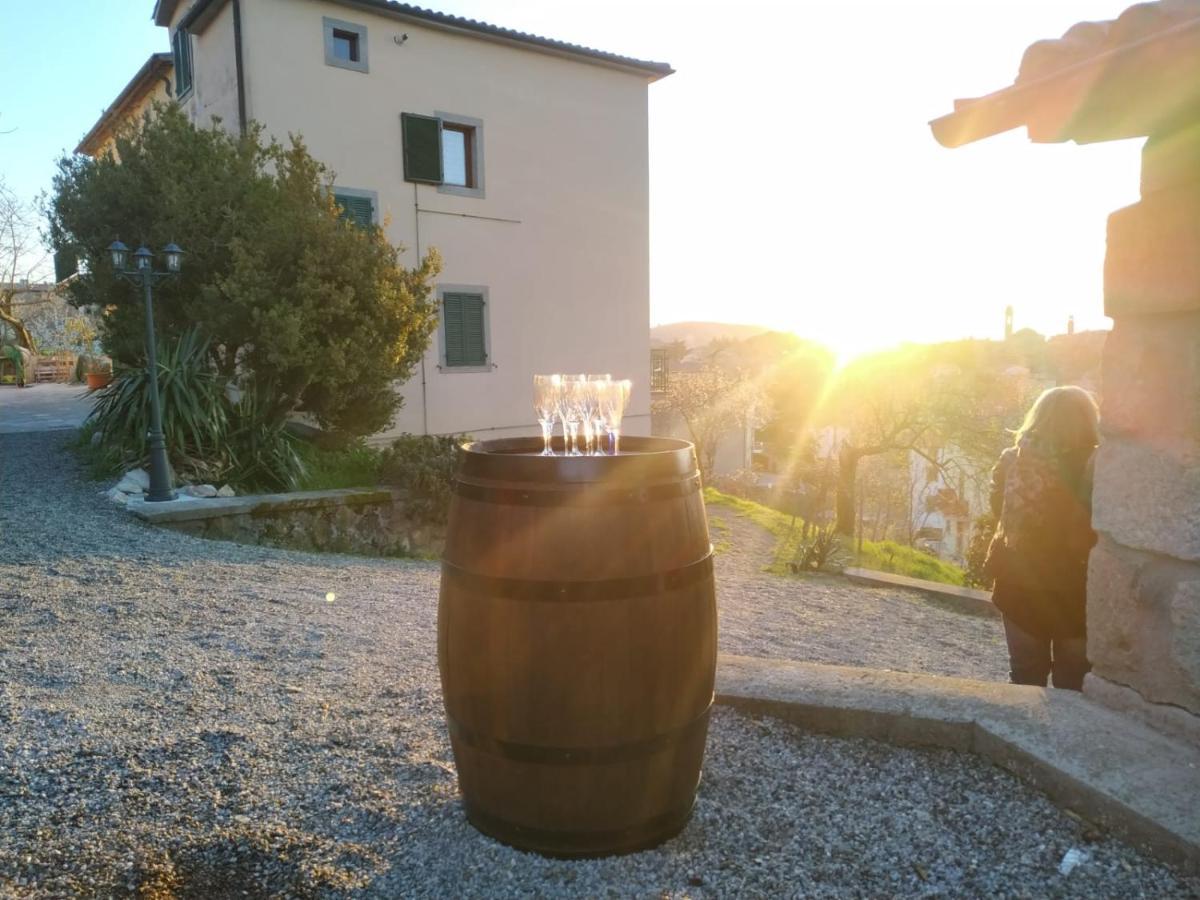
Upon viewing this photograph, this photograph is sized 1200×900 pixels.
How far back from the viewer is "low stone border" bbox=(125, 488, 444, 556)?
739 cm

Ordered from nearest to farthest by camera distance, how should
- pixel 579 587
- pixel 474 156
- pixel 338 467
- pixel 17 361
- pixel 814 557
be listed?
pixel 579 587 < pixel 338 467 < pixel 814 557 < pixel 474 156 < pixel 17 361

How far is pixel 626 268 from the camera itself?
16.8 metres

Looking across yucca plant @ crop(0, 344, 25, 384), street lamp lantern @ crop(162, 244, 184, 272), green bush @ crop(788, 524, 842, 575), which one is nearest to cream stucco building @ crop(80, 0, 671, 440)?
street lamp lantern @ crop(162, 244, 184, 272)

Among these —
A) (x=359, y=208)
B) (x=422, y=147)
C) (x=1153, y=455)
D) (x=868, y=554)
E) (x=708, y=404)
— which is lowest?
(x=868, y=554)

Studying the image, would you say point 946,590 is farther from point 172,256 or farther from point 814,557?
point 172,256

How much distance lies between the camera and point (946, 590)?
28.5 ft

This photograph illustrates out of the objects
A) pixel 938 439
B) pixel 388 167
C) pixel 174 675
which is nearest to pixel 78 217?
pixel 388 167

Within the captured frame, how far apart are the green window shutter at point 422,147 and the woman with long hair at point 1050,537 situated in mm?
12534

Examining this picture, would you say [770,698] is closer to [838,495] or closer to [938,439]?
[838,495]

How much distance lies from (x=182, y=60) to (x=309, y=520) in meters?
10.7

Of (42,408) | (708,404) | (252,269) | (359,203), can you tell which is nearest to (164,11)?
(359,203)

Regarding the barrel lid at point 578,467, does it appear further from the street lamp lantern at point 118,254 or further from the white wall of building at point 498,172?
the white wall of building at point 498,172

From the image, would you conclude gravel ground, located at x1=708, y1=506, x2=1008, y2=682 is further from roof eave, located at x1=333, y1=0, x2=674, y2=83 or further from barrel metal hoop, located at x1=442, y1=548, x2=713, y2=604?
roof eave, located at x1=333, y1=0, x2=674, y2=83

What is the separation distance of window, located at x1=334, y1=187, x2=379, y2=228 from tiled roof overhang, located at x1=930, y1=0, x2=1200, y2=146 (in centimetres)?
1193
